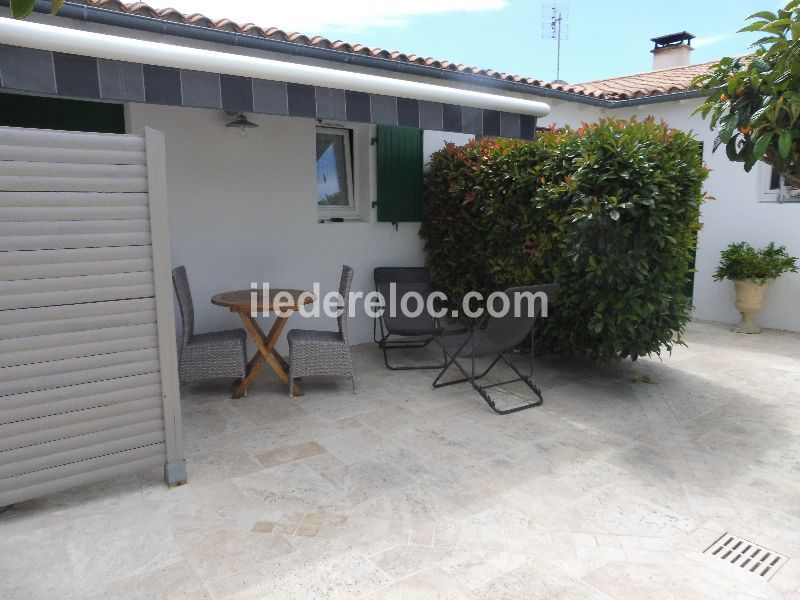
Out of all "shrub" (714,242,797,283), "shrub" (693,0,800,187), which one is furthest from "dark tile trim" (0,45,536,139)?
"shrub" (714,242,797,283)

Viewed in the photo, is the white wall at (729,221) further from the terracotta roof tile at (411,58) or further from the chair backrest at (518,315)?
the chair backrest at (518,315)

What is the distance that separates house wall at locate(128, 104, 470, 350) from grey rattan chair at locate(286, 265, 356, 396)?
61.1 inches

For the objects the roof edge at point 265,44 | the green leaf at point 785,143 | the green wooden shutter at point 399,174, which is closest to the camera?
the green leaf at point 785,143

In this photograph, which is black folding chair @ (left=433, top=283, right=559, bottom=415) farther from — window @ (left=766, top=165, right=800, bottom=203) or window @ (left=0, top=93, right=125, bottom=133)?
window @ (left=766, top=165, right=800, bottom=203)

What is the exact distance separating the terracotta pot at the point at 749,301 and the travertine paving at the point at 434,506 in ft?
12.1

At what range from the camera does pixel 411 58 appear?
24.6 feet

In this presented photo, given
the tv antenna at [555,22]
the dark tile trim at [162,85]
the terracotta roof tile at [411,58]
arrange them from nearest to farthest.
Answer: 1. the dark tile trim at [162,85]
2. the terracotta roof tile at [411,58]
3. the tv antenna at [555,22]

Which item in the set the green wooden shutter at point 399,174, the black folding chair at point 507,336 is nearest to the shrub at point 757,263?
the black folding chair at point 507,336

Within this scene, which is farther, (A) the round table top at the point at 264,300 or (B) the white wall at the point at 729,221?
(B) the white wall at the point at 729,221

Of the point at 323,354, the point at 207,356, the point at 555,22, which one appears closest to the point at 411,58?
the point at 323,354

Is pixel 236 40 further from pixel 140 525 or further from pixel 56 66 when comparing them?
pixel 140 525

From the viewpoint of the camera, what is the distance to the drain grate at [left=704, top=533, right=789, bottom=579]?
317 cm

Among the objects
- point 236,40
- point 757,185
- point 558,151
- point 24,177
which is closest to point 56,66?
point 24,177

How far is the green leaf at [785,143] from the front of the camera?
297 cm
